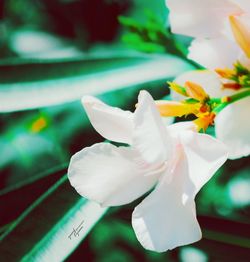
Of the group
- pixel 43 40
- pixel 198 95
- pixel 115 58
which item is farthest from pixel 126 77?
pixel 198 95

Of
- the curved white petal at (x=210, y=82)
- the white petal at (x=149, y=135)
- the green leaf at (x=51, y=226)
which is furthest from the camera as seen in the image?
the green leaf at (x=51, y=226)

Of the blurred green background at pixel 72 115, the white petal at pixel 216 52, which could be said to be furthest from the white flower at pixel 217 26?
the blurred green background at pixel 72 115

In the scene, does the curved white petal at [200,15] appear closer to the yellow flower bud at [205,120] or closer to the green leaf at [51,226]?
the yellow flower bud at [205,120]

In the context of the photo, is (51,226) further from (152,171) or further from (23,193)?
(152,171)

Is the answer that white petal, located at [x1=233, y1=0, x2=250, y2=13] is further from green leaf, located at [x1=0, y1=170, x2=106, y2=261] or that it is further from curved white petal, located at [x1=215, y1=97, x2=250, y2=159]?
green leaf, located at [x1=0, y1=170, x2=106, y2=261]

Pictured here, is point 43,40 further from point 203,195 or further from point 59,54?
point 203,195
